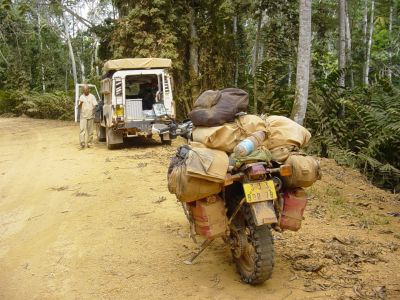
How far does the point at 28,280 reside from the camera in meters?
4.42

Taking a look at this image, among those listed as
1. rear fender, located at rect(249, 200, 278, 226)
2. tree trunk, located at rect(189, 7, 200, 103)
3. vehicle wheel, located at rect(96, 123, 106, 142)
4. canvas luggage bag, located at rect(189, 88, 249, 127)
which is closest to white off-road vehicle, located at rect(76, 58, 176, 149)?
vehicle wheel, located at rect(96, 123, 106, 142)

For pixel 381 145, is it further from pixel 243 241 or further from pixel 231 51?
pixel 231 51

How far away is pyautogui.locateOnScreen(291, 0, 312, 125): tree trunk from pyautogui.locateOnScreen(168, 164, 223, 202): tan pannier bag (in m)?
7.02

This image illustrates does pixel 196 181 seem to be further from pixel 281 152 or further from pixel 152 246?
pixel 152 246

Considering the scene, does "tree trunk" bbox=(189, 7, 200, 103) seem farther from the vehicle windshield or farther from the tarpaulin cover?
the tarpaulin cover

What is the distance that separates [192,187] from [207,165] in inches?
10.0

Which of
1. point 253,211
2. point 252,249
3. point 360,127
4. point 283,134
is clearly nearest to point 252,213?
point 253,211

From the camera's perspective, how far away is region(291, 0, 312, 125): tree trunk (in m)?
9.81

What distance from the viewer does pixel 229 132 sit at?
3998 mm

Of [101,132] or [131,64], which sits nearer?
[131,64]

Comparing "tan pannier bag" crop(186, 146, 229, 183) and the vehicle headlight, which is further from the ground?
the vehicle headlight

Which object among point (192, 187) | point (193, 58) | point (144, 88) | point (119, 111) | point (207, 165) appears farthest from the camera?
point (193, 58)

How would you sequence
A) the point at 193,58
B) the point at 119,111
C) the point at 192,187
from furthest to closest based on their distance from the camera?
1. the point at 193,58
2. the point at 119,111
3. the point at 192,187

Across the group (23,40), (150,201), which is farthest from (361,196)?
(23,40)
